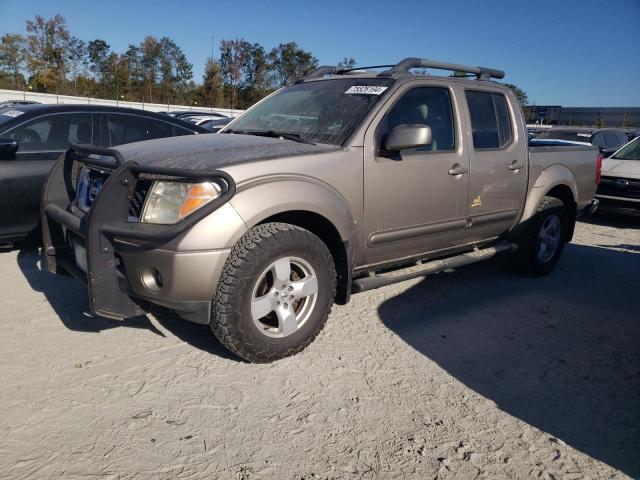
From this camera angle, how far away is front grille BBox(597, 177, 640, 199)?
8.71m

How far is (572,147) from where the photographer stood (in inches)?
221

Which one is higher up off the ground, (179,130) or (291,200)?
(179,130)

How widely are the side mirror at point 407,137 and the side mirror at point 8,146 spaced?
3.62 m

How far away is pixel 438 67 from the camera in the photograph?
4.40m

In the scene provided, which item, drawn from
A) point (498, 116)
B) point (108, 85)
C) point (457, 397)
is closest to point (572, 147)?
point (498, 116)

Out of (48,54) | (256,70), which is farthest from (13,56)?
(256,70)

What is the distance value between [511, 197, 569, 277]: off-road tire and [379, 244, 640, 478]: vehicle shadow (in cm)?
13

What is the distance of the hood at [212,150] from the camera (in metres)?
3.03

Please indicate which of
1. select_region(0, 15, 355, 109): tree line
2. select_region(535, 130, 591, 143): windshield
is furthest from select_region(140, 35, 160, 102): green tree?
select_region(535, 130, 591, 143): windshield

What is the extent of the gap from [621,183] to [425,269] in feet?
21.4

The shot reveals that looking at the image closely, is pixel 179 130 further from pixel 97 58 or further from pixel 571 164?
pixel 97 58

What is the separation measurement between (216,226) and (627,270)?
5.15 m

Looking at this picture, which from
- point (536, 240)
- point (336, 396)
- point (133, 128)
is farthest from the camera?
point (133, 128)

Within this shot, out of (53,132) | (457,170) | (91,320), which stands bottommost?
(91,320)
